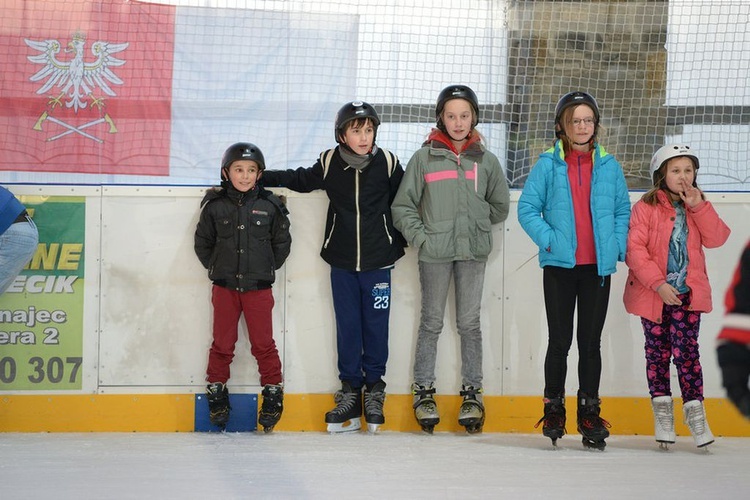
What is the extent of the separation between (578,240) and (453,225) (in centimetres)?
59

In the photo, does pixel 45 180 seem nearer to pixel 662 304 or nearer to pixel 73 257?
pixel 73 257

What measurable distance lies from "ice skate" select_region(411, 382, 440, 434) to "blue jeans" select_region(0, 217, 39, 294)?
1.89 metres

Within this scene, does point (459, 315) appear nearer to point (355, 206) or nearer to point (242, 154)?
point (355, 206)

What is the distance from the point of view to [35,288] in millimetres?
4414

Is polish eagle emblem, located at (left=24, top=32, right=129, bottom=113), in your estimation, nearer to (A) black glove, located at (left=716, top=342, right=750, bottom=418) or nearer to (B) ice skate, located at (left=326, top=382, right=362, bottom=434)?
(B) ice skate, located at (left=326, top=382, right=362, bottom=434)

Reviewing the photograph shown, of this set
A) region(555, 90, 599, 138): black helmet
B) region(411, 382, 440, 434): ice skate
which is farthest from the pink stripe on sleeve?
region(411, 382, 440, 434): ice skate

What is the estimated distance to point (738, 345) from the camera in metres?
1.40

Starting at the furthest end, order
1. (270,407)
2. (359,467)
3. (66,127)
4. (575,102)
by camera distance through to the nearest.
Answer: (66,127), (270,407), (575,102), (359,467)

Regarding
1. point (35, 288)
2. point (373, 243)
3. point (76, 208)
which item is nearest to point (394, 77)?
point (373, 243)

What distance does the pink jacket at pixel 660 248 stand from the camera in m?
3.98

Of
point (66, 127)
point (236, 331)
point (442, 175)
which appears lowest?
point (236, 331)

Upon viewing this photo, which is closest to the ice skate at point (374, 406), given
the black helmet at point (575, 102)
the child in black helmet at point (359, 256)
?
the child in black helmet at point (359, 256)

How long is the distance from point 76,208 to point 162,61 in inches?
35.7

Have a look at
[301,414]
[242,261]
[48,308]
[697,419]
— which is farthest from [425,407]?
[48,308]
